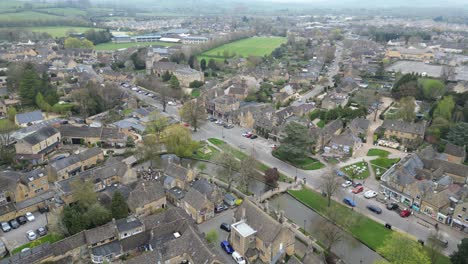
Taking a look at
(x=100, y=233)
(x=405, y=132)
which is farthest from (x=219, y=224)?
(x=405, y=132)

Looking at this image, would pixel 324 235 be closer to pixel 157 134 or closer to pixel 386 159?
pixel 386 159

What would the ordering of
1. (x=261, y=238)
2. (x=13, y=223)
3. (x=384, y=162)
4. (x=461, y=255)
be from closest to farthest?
1. (x=461, y=255)
2. (x=261, y=238)
3. (x=13, y=223)
4. (x=384, y=162)

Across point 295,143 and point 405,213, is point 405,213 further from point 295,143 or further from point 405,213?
point 295,143

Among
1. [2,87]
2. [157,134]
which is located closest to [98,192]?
[157,134]

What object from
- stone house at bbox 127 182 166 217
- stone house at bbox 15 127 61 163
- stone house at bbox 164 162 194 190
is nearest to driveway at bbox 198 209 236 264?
stone house at bbox 127 182 166 217

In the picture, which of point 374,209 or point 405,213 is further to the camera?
point 374,209

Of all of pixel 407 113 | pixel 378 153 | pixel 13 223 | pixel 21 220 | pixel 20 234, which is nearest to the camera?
pixel 20 234
